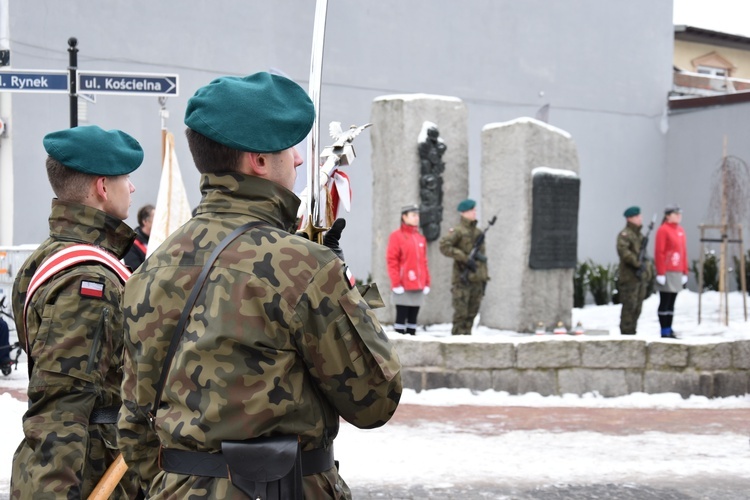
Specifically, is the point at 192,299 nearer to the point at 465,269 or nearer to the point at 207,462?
the point at 207,462

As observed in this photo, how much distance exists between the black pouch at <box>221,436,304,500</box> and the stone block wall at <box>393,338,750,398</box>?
6.91m

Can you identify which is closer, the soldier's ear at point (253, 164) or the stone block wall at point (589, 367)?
the soldier's ear at point (253, 164)

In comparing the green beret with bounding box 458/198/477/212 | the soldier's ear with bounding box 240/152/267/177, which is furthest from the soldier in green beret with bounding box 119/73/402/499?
the green beret with bounding box 458/198/477/212

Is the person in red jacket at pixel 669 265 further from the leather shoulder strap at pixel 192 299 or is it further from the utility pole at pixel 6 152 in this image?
the leather shoulder strap at pixel 192 299

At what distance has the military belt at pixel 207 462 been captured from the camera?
204 cm

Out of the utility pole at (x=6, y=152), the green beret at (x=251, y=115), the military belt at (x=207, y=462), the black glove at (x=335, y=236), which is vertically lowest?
the military belt at (x=207, y=462)

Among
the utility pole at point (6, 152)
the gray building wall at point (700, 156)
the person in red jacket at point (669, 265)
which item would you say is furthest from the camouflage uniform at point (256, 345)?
the gray building wall at point (700, 156)

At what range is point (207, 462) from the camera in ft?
6.70

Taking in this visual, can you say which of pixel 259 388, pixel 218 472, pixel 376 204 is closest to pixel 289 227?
pixel 259 388

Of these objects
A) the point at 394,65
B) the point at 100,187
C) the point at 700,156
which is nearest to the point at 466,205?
the point at 394,65

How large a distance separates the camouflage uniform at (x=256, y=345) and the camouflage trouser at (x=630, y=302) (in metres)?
11.2

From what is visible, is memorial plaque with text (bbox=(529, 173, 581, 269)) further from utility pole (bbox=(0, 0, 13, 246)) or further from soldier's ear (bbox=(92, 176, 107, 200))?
soldier's ear (bbox=(92, 176, 107, 200))

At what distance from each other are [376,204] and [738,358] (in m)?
5.72

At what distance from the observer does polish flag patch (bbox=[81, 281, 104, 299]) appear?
2.97m
